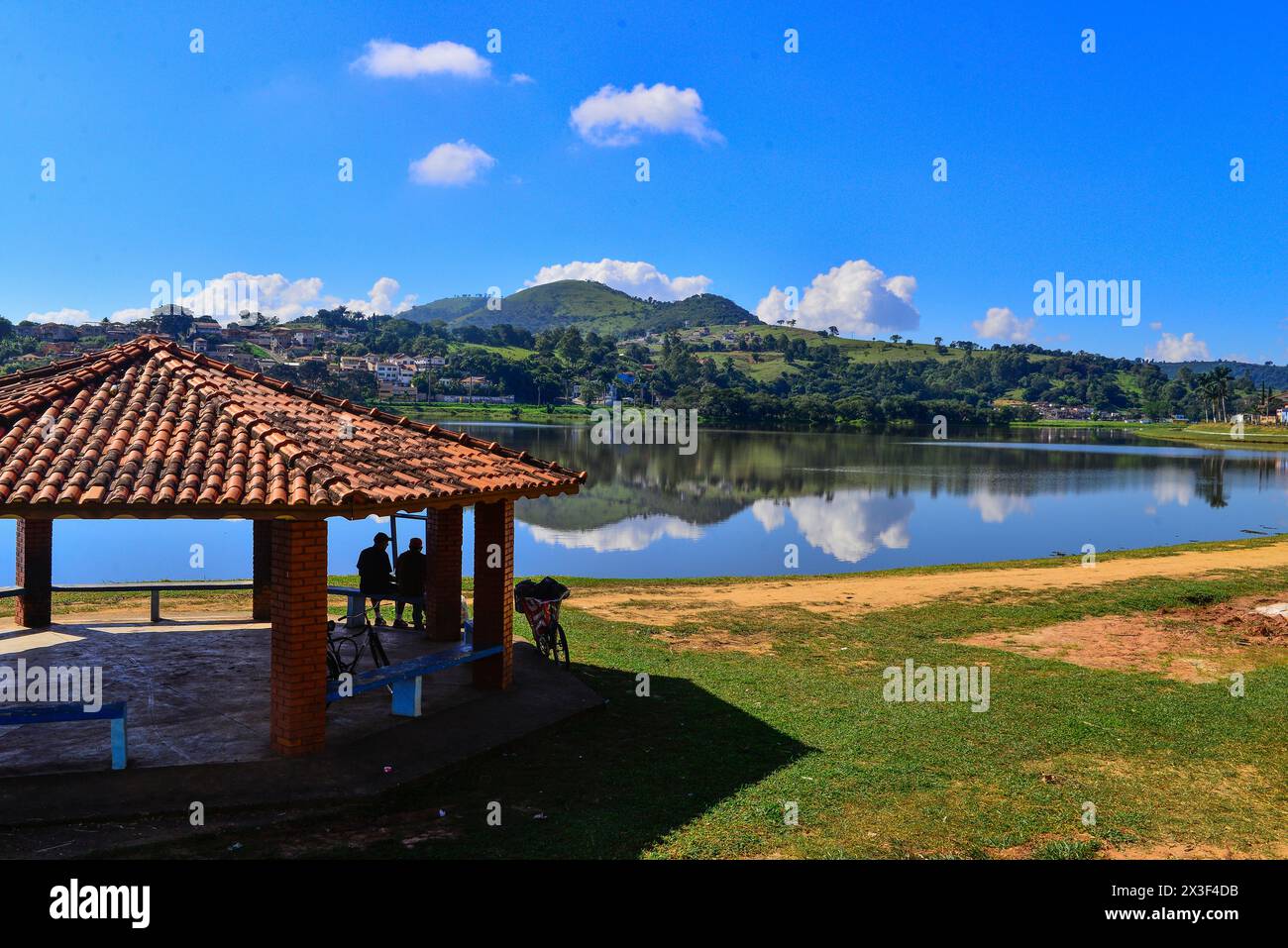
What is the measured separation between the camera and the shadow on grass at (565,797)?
6.08m

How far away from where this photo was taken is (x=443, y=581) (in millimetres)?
11766

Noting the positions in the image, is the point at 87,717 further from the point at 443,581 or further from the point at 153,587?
the point at 153,587

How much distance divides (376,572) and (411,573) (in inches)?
19.5

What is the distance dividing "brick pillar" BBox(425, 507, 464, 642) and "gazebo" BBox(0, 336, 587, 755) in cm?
156

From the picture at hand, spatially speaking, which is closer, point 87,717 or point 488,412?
point 87,717

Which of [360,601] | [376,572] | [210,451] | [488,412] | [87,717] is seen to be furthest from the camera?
[488,412]

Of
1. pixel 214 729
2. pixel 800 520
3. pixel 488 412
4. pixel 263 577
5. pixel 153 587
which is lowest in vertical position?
pixel 800 520

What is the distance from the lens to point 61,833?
6.02 m

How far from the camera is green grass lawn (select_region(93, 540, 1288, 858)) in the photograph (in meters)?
6.33

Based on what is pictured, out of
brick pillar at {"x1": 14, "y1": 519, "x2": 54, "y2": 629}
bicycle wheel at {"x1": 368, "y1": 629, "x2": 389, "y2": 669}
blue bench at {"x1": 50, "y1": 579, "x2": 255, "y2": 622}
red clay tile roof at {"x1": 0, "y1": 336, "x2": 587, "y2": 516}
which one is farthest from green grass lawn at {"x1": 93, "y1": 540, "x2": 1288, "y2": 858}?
brick pillar at {"x1": 14, "y1": 519, "x2": 54, "y2": 629}

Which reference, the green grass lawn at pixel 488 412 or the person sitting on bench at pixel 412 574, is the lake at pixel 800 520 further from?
the green grass lawn at pixel 488 412

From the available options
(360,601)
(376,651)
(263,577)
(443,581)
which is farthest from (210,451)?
(263,577)

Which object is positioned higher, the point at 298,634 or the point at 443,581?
the point at 298,634
